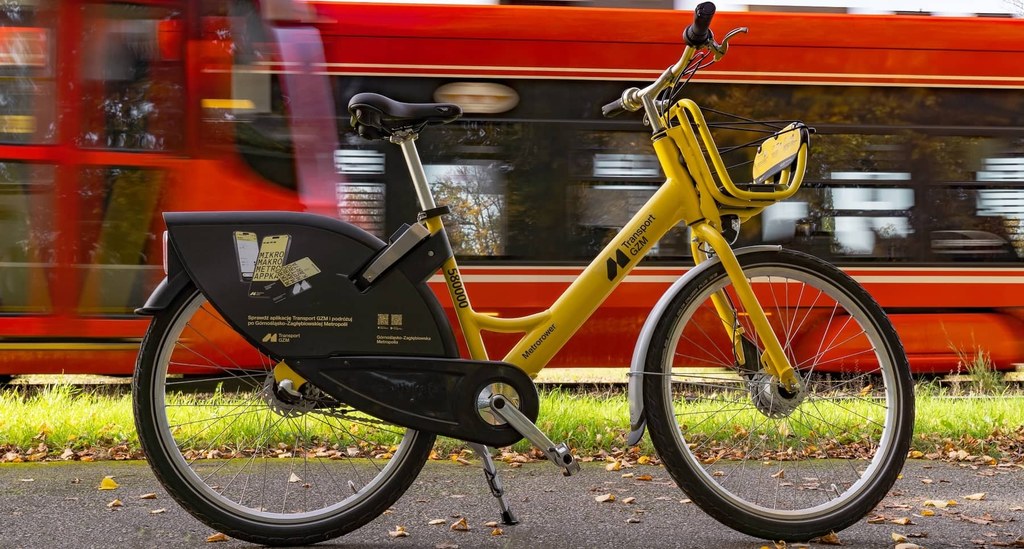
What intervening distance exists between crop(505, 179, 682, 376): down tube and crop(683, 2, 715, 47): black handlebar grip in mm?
423

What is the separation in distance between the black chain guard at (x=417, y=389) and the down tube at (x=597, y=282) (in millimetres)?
139

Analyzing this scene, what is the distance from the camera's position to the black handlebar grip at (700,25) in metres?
2.71

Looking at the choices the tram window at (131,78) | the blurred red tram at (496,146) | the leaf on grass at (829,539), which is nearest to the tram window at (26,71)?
the blurred red tram at (496,146)

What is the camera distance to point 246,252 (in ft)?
8.96

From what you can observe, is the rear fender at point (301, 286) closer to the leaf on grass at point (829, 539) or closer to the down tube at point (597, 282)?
the down tube at point (597, 282)

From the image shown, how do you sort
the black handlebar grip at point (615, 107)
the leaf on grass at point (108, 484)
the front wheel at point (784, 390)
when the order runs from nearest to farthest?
1. the front wheel at point (784, 390)
2. the black handlebar grip at point (615, 107)
3. the leaf on grass at point (108, 484)

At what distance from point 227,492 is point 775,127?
6.94ft

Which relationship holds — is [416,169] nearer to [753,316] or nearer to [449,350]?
[449,350]

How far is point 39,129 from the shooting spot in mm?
6785

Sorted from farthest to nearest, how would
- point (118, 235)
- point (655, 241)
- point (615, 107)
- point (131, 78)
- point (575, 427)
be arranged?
1. point (131, 78)
2. point (118, 235)
3. point (575, 427)
4. point (615, 107)
5. point (655, 241)

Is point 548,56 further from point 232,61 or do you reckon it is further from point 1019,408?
point 1019,408

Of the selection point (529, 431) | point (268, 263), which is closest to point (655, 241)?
point (529, 431)

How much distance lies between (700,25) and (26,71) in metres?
5.79

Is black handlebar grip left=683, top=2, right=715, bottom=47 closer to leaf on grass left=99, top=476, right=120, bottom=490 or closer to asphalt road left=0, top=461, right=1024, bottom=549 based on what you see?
asphalt road left=0, top=461, right=1024, bottom=549
